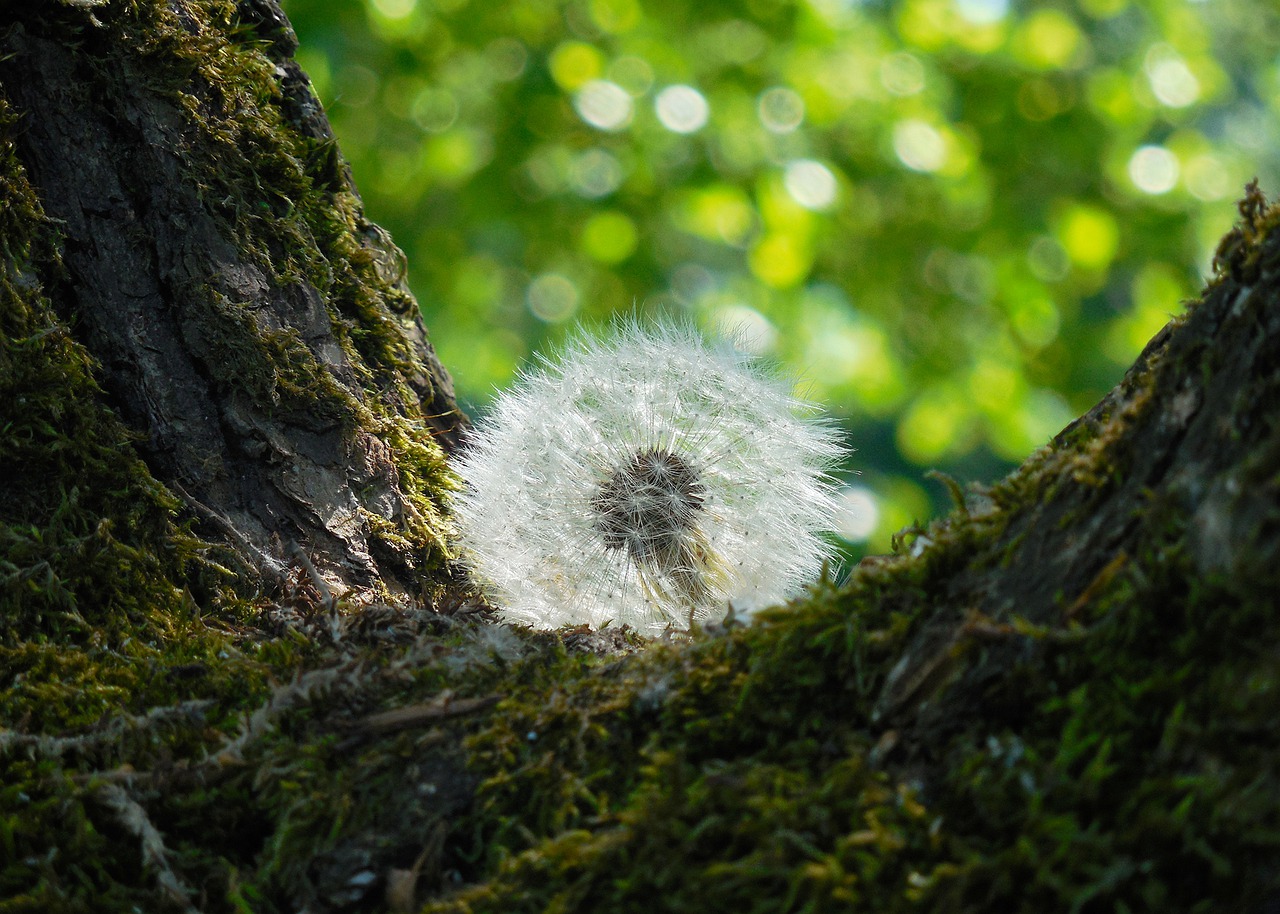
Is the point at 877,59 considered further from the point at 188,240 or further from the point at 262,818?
the point at 262,818

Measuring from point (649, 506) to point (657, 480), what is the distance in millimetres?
85

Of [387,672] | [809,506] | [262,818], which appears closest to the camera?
[262,818]

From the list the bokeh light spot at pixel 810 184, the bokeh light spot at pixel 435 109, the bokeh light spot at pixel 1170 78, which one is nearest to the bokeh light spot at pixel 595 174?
the bokeh light spot at pixel 435 109

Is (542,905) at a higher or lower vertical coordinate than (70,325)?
lower

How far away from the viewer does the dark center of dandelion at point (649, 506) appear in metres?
2.55

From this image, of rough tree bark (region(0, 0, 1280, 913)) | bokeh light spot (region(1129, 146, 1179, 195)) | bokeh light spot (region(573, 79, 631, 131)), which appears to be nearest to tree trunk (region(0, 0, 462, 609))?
rough tree bark (region(0, 0, 1280, 913))

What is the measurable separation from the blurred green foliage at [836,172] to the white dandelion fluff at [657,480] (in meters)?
5.51

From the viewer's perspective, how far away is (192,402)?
2.05 metres

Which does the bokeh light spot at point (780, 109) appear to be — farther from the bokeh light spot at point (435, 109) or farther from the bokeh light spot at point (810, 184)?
the bokeh light spot at point (435, 109)

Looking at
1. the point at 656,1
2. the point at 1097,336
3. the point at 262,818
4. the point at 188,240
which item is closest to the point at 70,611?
the point at 262,818

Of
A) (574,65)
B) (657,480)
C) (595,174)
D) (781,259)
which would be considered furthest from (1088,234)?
(657,480)

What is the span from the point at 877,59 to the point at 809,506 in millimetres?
7037

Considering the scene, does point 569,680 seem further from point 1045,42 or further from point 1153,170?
point 1153,170

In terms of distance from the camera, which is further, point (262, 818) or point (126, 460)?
point (126, 460)
